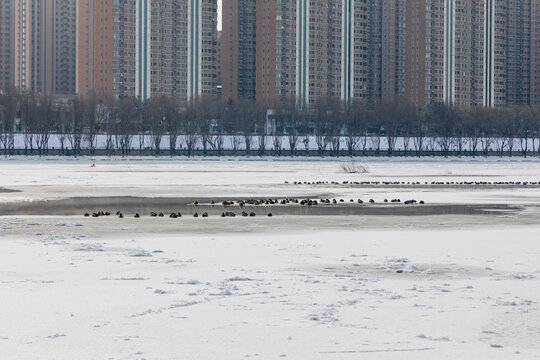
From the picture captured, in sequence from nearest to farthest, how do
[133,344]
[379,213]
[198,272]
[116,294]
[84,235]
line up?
[133,344]
[116,294]
[198,272]
[84,235]
[379,213]

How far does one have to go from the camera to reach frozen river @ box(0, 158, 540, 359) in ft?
36.2

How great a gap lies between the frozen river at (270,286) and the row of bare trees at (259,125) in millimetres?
115771

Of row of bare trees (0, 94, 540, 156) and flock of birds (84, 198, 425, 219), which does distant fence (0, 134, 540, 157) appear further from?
flock of birds (84, 198, 425, 219)

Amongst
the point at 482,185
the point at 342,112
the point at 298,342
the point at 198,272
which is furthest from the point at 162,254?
the point at 342,112

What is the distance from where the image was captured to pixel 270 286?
14930 mm

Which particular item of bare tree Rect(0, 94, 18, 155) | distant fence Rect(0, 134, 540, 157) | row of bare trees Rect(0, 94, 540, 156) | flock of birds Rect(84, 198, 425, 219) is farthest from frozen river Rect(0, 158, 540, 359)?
bare tree Rect(0, 94, 18, 155)

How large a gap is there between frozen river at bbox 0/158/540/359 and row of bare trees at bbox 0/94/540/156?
11577 centimetres

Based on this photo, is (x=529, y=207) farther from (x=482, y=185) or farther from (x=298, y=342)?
(x=298, y=342)

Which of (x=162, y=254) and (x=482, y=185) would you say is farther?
(x=482, y=185)

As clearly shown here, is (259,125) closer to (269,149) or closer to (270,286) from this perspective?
(269,149)

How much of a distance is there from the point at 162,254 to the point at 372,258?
14.0 ft

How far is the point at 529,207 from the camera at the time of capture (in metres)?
33.8

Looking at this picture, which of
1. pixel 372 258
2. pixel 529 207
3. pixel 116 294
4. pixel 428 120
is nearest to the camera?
pixel 116 294

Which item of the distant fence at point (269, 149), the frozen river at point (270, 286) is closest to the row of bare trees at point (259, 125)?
the distant fence at point (269, 149)
